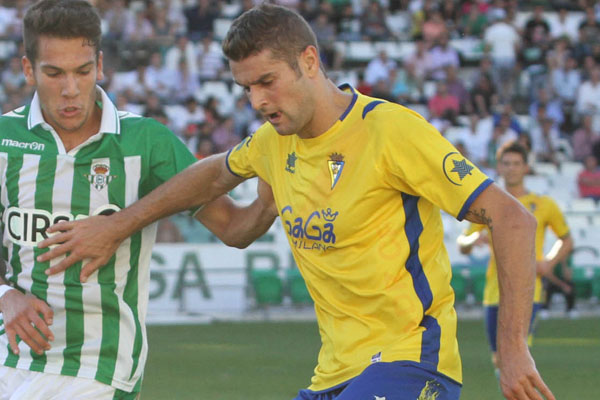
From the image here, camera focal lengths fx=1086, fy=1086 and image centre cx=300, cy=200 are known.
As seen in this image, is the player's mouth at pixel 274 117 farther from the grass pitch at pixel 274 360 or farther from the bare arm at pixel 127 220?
the grass pitch at pixel 274 360

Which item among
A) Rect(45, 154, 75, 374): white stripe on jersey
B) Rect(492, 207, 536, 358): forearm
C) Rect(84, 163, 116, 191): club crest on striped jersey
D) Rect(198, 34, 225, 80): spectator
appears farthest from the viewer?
Rect(198, 34, 225, 80): spectator

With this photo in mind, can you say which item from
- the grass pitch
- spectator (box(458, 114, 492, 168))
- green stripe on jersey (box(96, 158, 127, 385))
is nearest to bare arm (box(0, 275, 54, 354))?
green stripe on jersey (box(96, 158, 127, 385))

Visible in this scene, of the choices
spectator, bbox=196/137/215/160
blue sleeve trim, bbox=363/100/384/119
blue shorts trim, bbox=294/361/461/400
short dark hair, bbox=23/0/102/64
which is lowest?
blue shorts trim, bbox=294/361/461/400

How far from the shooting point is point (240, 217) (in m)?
4.45

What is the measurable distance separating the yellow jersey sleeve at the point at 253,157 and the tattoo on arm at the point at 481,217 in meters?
0.87

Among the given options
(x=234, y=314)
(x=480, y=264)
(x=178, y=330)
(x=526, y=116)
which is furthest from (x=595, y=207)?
(x=178, y=330)

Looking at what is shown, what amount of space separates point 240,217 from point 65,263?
0.80m

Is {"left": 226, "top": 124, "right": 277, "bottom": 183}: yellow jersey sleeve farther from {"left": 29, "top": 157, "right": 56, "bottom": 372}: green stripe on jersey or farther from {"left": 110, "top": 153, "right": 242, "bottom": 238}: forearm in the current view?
{"left": 29, "top": 157, "right": 56, "bottom": 372}: green stripe on jersey

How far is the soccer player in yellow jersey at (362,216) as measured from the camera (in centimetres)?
368

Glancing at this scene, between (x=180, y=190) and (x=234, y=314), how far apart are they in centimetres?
1125

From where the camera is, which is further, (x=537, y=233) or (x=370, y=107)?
(x=537, y=233)

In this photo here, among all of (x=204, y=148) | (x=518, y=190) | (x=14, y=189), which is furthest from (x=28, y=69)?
(x=204, y=148)

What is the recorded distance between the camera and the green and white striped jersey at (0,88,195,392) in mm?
4020

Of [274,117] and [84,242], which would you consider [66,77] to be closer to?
[84,242]
